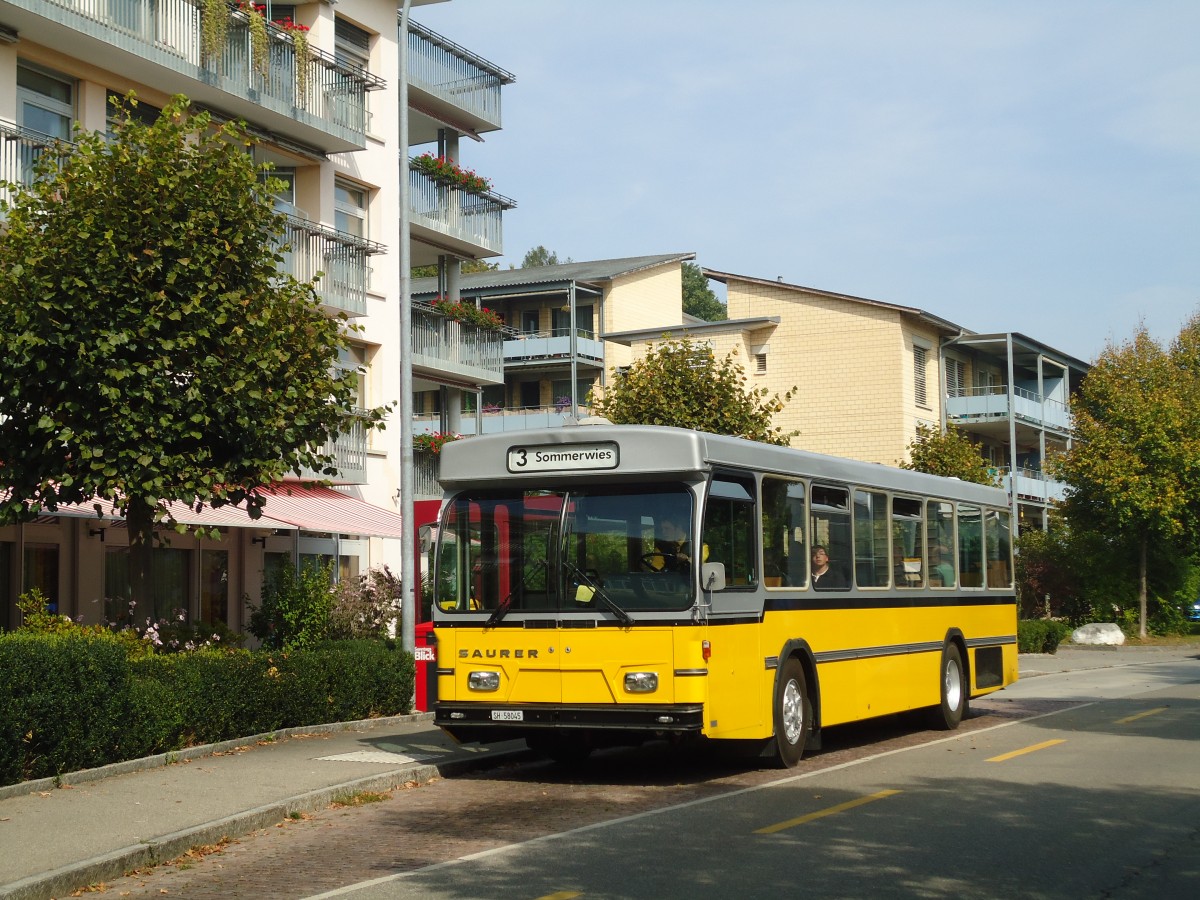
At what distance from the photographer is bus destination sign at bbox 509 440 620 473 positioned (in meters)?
13.6

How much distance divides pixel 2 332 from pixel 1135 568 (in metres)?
40.8

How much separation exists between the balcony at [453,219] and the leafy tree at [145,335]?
690 inches

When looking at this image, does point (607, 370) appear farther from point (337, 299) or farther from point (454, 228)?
point (337, 299)

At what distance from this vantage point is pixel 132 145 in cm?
1828

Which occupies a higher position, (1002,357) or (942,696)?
(1002,357)

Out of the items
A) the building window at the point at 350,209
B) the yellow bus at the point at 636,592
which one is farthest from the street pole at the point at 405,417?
the building window at the point at 350,209

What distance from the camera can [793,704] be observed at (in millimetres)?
14695

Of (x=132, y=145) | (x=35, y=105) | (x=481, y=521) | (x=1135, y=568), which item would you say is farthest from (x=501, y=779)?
(x=1135, y=568)

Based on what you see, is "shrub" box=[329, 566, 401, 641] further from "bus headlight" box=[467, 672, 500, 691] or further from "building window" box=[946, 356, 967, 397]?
"building window" box=[946, 356, 967, 397]

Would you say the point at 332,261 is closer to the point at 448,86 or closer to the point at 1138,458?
the point at 448,86

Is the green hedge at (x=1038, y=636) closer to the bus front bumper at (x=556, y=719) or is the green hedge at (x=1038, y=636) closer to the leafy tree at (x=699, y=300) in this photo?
the bus front bumper at (x=556, y=719)

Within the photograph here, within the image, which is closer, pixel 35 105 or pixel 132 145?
pixel 132 145

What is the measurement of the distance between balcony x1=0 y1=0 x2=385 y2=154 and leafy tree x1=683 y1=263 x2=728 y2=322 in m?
83.8

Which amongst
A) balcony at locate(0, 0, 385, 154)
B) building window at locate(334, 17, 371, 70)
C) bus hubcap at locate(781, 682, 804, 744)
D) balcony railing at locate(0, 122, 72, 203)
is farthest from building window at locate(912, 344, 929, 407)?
bus hubcap at locate(781, 682, 804, 744)
